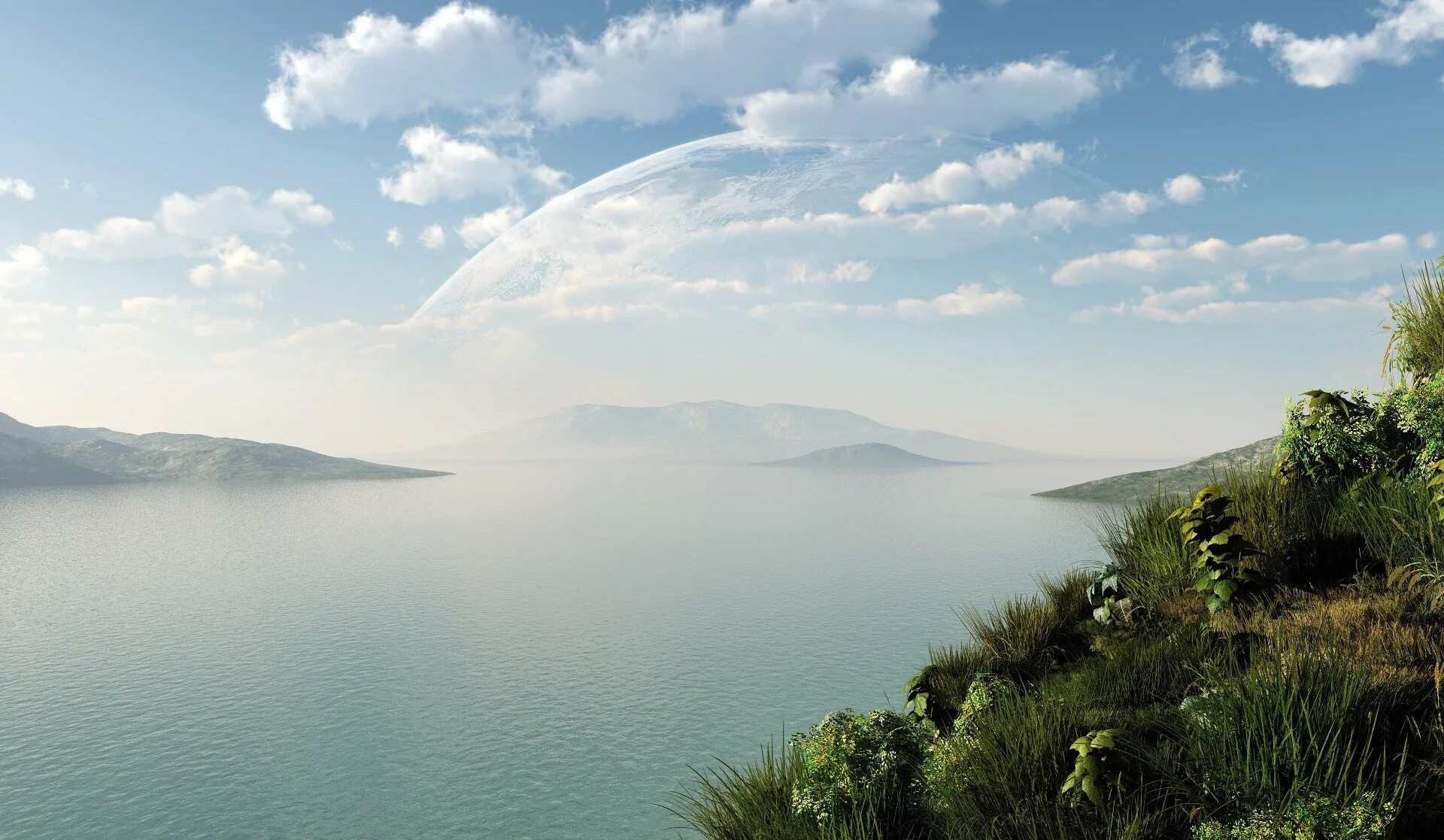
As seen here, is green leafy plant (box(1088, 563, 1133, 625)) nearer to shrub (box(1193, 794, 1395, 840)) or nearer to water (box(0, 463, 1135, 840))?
shrub (box(1193, 794, 1395, 840))

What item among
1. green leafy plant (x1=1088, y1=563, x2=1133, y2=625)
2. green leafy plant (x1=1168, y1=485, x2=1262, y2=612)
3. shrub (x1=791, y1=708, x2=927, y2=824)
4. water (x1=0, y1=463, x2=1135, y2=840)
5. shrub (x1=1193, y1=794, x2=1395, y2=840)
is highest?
green leafy plant (x1=1168, y1=485, x2=1262, y2=612)

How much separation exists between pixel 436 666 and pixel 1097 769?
74.4ft

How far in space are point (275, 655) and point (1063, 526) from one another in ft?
205

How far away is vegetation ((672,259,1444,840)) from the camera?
538 centimetres

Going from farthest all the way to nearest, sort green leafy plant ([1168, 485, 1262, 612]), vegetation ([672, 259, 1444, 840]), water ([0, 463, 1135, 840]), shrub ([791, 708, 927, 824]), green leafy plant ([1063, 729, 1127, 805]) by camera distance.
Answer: water ([0, 463, 1135, 840])
green leafy plant ([1168, 485, 1262, 612])
shrub ([791, 708, 927, 824])
green leafy plant ([1063, 729, 1127, 805])
vegetation ([672, 259, 1444, 840])

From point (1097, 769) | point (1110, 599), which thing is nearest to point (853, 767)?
point (1097, 769)

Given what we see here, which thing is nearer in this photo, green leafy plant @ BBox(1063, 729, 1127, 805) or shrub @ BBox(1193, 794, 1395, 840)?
shrub @ BBox(1193, 794, 1395, 840)

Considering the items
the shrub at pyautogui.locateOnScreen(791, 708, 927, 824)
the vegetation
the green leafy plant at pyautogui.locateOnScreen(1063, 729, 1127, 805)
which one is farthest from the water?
the green leafy plant at pyautogui.locateOnScreen(1063, 729, 1127, 805)

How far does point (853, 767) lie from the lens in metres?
6.91

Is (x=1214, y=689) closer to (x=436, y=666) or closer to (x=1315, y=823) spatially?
(x=1315, y=823)

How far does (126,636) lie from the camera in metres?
29.7

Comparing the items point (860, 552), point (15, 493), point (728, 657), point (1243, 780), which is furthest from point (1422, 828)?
point (15, 493)

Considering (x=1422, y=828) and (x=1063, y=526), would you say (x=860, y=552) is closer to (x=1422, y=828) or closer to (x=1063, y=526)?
(x=1063, y=526)

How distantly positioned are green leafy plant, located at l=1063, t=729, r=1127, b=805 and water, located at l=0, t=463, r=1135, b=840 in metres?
8.35
